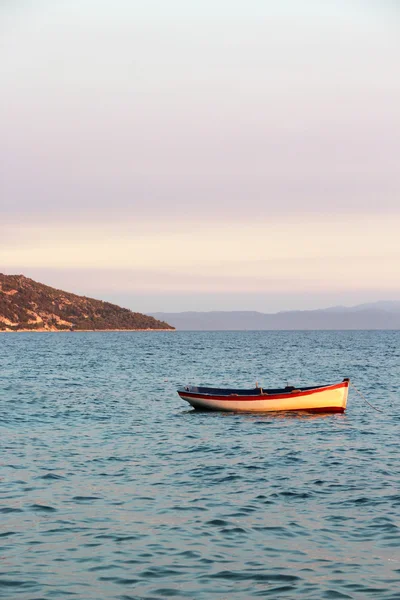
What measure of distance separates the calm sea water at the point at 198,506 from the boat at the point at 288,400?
2.92 feet

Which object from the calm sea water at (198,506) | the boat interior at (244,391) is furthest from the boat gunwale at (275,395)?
the calm sea water at (198,506)

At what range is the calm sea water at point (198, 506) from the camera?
1359 centimetres

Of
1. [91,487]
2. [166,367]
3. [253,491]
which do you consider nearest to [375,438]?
[253,491]

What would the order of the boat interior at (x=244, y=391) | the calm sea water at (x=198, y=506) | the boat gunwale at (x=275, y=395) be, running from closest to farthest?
the calm sea water at (x=198, y=506) → the boat gunwale at (x=275, y=395) → the boat interior at (x=244, y=391)

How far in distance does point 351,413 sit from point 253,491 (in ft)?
69.8

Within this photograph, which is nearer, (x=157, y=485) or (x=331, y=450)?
(x=157, y=485)

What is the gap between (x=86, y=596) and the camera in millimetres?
12742

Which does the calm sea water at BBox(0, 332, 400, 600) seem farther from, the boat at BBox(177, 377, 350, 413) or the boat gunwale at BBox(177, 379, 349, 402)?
the boat gunwale at BBox(177, 379, 349, 402)

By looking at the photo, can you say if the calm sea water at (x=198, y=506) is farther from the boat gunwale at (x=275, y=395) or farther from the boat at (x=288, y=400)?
the boat gunwale at (x=275, y=395)

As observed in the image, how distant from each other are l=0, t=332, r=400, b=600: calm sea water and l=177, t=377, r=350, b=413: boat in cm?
89

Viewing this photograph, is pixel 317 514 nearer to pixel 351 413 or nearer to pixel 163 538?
pixel 163 538

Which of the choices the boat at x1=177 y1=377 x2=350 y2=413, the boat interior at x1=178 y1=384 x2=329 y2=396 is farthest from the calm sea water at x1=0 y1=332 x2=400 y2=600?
the boat interior at x1=178 y1=384 x2=329 y2=396

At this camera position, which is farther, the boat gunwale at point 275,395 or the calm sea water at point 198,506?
the boat gunwale at point 275,395

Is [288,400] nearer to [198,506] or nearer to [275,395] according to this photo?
[275,395]
